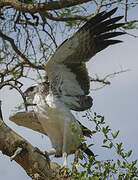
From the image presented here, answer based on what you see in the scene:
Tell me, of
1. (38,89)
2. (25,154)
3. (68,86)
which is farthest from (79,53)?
(25,154)

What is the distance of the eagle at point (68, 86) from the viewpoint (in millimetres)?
3906

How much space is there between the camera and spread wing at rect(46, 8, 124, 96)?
3.87m

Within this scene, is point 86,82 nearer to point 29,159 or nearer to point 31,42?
point 31,42

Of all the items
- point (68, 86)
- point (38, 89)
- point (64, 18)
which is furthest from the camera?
point (38, 89)

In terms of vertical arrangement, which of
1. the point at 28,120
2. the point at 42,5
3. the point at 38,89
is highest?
the point at 42,5

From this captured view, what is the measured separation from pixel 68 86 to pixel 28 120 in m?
0.59

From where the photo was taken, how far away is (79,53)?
13.1ft

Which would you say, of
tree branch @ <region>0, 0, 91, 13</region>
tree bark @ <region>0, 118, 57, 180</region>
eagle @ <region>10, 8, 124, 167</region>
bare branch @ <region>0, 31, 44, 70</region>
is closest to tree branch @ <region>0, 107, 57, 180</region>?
tree bark @ <region>0, 118, 57, 180</region>

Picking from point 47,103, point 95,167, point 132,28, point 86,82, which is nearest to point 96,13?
point 132,28

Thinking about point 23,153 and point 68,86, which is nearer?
point 23,153

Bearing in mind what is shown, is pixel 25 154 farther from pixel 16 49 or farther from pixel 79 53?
pixel 16 49

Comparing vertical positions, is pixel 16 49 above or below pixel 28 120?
above

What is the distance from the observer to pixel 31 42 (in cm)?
436

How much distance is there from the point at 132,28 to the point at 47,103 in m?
1.17
